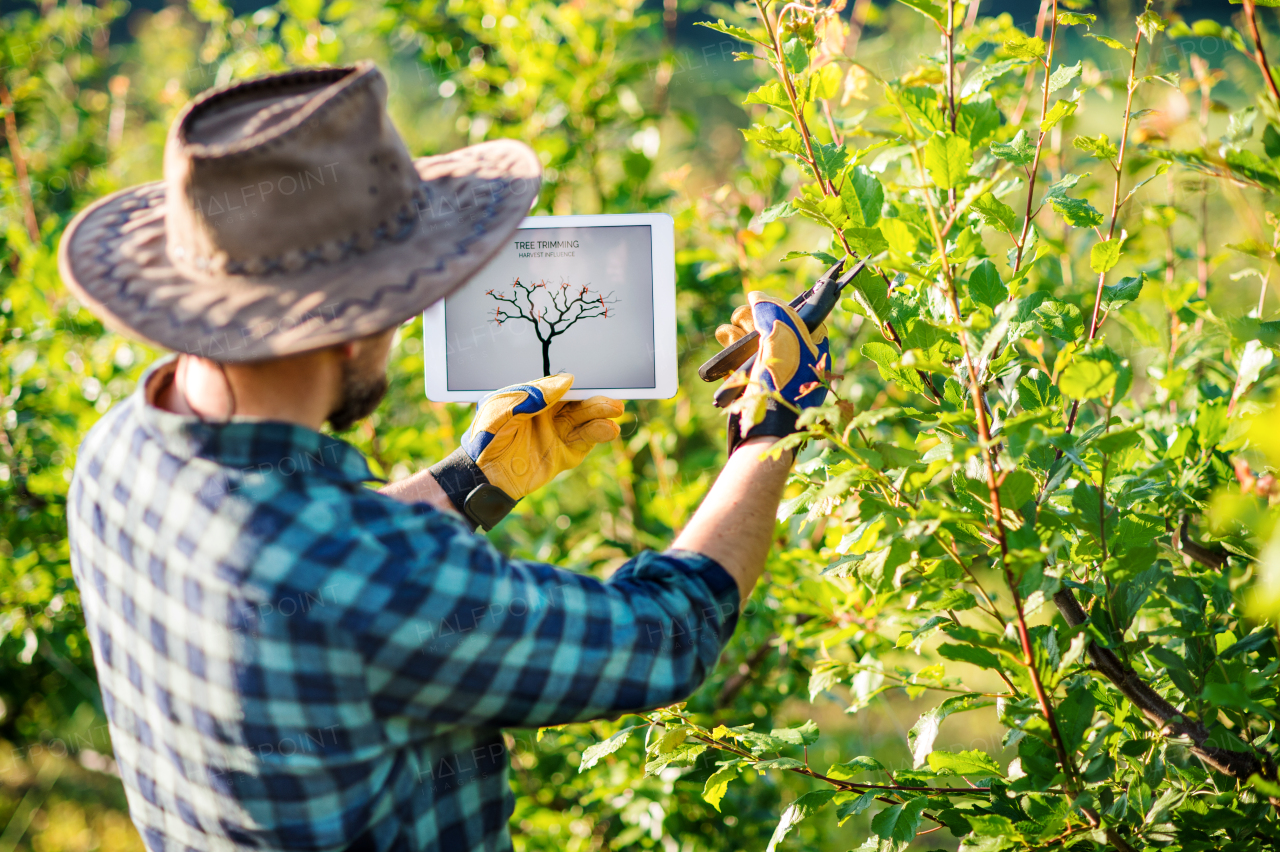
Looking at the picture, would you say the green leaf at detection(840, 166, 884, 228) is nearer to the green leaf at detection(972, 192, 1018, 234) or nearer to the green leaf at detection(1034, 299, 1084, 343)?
the green leaf at detection(972, 192, 1018, 234)

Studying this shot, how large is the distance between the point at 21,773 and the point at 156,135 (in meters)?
2.54

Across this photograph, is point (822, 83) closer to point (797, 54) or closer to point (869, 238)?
point (797, 54)

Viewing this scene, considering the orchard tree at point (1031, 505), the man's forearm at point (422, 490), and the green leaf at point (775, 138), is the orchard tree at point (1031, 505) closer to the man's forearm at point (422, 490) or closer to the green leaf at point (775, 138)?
the green leaf at point (775, 138)

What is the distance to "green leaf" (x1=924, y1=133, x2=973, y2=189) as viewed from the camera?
1020 mm

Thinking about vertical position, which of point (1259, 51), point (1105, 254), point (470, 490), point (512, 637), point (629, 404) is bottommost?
point (629, 404)

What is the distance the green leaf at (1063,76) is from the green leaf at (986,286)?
0.27 meters

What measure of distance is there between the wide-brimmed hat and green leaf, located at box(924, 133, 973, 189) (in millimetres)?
429

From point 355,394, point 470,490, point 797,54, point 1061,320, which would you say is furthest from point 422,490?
point 1061,320

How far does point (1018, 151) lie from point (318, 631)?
915mm

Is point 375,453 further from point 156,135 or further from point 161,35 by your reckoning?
point 161,35

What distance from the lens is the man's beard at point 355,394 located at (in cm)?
97

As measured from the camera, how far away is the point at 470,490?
1.47 m

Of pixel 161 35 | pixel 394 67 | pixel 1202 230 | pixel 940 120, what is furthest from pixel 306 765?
pixel 161 35

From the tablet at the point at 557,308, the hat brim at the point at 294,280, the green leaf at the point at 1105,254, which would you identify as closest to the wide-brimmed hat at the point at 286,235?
the hat brim at the point at 294,280
